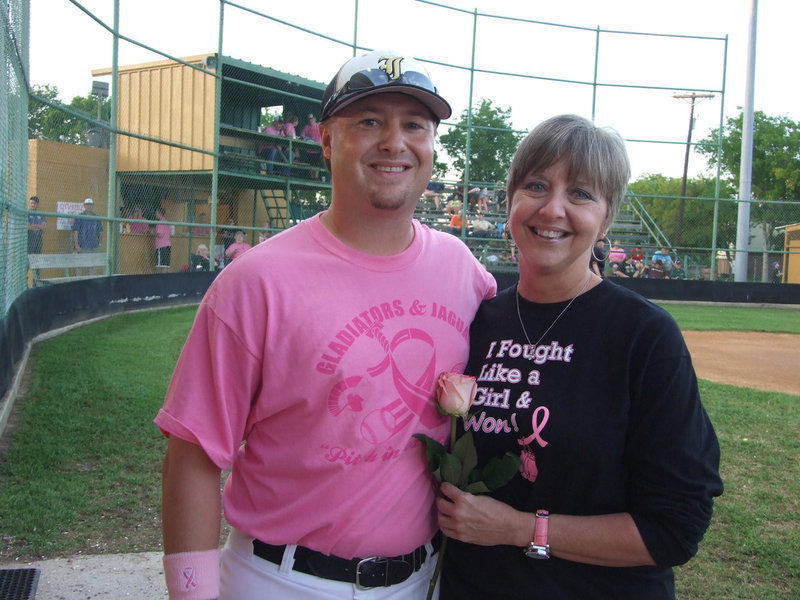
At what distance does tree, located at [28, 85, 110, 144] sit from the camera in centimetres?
830

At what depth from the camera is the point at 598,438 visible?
5.27ft

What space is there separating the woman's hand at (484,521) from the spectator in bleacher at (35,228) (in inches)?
312

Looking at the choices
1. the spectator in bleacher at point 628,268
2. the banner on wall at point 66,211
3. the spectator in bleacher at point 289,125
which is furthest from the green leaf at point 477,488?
the spectator in bleacher at point 628,268

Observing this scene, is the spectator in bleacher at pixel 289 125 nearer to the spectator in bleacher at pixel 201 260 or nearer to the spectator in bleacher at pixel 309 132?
the spectator in bleacher at pixel 309 132

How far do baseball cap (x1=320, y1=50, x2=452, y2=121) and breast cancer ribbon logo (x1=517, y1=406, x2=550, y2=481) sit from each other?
79 centimetres

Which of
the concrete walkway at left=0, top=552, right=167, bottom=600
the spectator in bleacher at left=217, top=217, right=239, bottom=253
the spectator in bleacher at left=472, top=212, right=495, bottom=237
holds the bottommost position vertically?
the concrete walkway at left=0, top=552, right=167, bottom=600

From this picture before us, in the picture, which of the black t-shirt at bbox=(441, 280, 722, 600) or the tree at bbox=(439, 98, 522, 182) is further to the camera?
the tree at bbox=(439, 98, 522, 182)

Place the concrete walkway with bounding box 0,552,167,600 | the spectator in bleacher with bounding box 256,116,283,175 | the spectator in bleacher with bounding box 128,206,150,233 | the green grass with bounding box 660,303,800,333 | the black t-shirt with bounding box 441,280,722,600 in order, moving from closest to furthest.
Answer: the black t-shirt with bounding box 441,280,722,600 < the concrete walkway with bounding box 0,552,167,600 < the spectator in bleacher with bounding box 128,206,150,233 < the green grass with bounding box 660,303,800,333 < the spectator in bleacher with bounding box 256,116,283,175

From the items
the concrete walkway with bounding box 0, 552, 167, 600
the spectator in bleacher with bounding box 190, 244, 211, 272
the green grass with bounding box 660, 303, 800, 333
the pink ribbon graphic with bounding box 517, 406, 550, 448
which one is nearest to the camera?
the pink ribbon graphic with bounding box 517, 406, 550, 448

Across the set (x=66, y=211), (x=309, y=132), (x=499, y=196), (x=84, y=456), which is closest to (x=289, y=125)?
(x=309, y=132)

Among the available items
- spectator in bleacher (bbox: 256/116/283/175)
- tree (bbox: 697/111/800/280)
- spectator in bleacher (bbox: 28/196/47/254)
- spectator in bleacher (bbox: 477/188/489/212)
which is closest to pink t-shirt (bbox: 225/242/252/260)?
spectator in bleacher (bbox: 256/116/283/175)

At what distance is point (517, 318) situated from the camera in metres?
1.86

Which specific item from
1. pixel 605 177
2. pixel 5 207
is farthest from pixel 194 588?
pixel 5 207

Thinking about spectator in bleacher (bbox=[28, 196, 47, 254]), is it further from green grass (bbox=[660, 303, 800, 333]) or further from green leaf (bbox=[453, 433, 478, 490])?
green grass (bbox=[660, 303, 800, 333])
